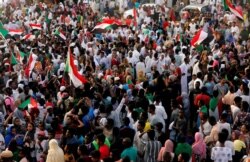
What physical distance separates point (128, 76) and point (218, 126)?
389 cm

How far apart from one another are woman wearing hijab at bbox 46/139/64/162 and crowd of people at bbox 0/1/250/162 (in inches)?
0.6

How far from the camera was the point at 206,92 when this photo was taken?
35.1 feet

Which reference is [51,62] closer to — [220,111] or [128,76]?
[128,76]

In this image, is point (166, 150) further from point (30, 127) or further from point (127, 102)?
point (127, 102)

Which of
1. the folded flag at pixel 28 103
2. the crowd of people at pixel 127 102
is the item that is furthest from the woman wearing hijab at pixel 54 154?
the folded flag at pixel 28 103

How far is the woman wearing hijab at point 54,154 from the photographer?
24.7 ft

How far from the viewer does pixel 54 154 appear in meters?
7.52

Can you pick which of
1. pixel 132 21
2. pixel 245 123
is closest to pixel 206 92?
pixel 245 123

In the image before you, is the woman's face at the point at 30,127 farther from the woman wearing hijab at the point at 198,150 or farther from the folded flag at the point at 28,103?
the woman wearing hijab at the point at 198,150

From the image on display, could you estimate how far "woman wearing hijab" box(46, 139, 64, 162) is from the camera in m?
7.52

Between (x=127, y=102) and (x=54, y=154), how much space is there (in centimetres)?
301

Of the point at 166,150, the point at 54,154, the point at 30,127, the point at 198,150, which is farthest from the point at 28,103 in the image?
the point at 198,150

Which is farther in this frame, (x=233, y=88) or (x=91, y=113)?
(x=233, y=88)

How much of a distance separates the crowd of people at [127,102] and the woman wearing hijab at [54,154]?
14 millimetres
